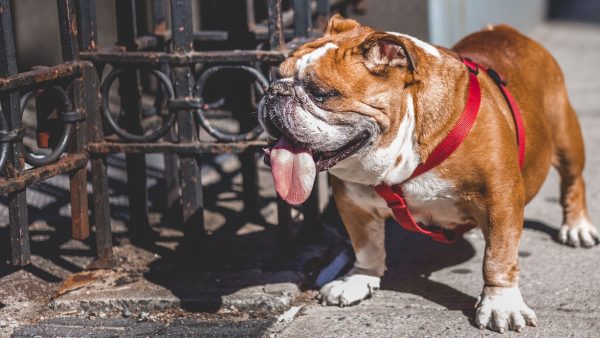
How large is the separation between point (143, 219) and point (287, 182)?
1.49m

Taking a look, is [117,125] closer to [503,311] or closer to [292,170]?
[292,170]

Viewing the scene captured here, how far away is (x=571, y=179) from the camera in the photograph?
478 centimetres

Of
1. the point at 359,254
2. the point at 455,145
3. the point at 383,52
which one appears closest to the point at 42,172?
the point at 359,254

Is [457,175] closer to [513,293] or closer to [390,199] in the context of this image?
[390,199]

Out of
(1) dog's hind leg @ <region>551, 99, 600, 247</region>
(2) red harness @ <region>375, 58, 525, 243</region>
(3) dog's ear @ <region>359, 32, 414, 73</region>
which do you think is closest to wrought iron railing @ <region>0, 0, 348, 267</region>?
(2) red harness @ <region>375, 58, 525, 243</region>

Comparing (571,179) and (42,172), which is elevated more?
(42,172)

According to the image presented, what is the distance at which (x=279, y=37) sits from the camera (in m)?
4.21

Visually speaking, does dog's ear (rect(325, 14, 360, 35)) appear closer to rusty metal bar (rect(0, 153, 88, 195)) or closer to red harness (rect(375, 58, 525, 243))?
red harness (rect(375, 58, 525, 243))

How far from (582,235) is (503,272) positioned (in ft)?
3.65

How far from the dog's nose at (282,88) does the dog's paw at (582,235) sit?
2057 mm

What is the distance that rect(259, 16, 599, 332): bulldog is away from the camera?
3.41 meters

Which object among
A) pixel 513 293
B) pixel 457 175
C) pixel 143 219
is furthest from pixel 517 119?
pixel 143 219

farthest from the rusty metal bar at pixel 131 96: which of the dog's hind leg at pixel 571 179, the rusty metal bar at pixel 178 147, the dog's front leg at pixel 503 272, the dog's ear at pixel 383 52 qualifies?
the dog's hind leg at pixel 571 179

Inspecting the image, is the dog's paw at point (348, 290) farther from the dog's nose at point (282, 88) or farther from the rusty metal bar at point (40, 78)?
the rusty metal bar at point (40, 78)
